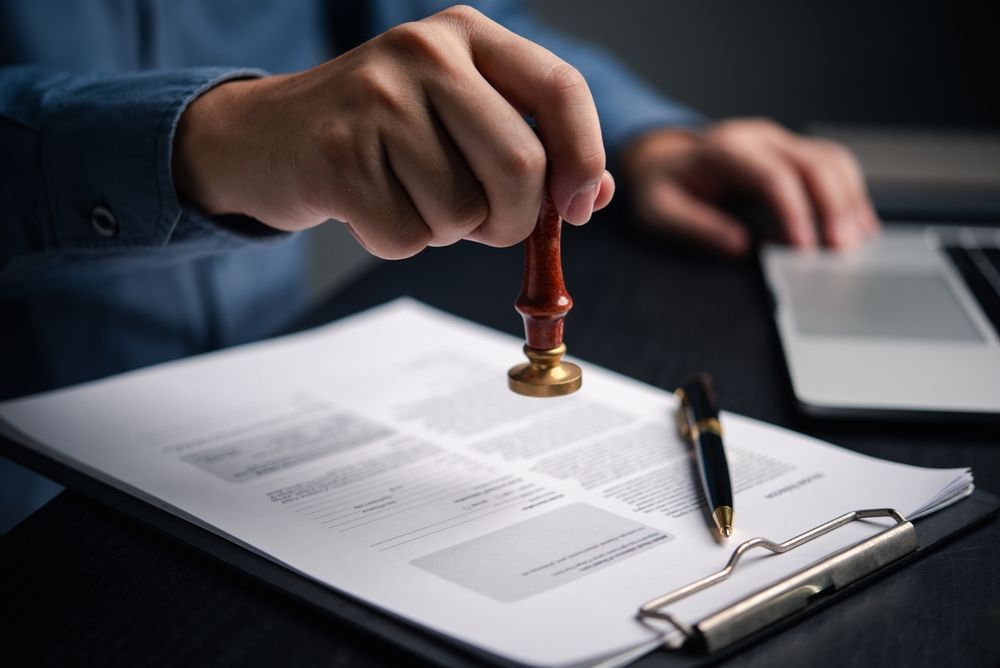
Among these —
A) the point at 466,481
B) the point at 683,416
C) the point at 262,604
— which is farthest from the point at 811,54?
the point at 262,604

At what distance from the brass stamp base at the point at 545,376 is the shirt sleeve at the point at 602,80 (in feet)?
2.17

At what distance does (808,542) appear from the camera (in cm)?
38

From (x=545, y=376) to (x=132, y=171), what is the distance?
27cm

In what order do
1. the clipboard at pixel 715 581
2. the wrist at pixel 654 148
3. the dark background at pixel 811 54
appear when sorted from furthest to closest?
the dark background at pixel 811 54
the wrist at pixel 654 148
the clipboard at pixel 715 581

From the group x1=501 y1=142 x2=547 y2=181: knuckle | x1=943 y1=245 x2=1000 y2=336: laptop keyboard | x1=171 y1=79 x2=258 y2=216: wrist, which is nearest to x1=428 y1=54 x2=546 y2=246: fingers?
x1=501 y1=142 x2=547 y2=181: knuckle

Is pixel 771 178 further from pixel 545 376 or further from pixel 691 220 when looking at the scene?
pixel 545 376

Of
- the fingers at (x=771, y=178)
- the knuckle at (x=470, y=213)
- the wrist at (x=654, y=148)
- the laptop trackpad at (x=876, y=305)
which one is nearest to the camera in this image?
the knuckle at (x=470, y=213)

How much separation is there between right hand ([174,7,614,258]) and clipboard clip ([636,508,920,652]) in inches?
6.8

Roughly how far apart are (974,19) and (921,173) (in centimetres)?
57

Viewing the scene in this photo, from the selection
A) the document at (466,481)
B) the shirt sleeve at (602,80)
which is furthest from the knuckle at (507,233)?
the shirt sleeve at (602,80)

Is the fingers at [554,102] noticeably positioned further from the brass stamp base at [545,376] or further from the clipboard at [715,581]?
the clipboard at [715,581]

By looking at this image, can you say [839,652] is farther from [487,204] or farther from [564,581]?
[487,204]

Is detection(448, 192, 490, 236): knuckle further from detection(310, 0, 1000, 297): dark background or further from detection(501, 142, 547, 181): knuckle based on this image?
detection(310, 0, 1000, 297): dark background

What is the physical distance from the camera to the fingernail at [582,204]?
422 mm
